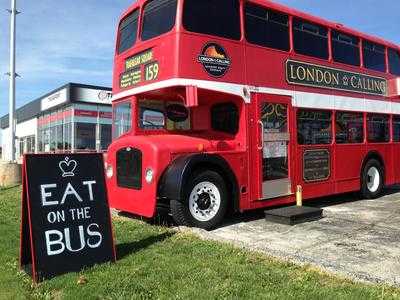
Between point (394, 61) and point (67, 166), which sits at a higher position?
point (394, 61)

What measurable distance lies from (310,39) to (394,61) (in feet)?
14.0

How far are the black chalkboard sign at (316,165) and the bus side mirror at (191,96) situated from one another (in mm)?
3336

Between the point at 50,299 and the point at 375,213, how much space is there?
22.8 feet

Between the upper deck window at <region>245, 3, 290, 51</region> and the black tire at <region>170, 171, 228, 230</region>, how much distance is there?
2.68 metres

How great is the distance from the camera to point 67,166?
631 cm

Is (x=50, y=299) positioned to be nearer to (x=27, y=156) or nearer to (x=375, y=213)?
(x=27, y=156)

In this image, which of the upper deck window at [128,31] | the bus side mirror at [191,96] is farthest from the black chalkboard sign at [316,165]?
the upper deck window at [128,31]

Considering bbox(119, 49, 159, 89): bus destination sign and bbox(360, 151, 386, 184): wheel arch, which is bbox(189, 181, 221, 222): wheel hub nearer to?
bbox(119, 49, 159, 89): bus destination sign

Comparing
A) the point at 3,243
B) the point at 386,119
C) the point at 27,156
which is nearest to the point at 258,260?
the point at 27,156

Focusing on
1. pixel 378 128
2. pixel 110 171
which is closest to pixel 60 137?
pixel 378 128

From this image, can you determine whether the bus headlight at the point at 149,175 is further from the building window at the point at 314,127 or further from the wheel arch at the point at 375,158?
the wheel arch at the point at 375,158

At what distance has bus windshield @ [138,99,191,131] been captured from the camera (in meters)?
9.72

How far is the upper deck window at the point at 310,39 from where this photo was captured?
35.4ft

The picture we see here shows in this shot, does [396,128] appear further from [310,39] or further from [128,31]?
[128,31]
